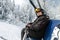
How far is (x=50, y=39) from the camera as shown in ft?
11.2

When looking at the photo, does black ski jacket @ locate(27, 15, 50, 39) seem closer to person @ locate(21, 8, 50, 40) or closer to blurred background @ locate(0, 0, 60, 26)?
person @ locate(21, 8, 50, 40)

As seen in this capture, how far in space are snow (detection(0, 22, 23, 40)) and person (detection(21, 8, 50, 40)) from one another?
1.49 m

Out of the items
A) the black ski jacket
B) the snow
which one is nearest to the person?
the black ski jacket

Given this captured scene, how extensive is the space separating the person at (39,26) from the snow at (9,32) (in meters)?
1.49

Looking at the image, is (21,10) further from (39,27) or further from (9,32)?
(39,27)

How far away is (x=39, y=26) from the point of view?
3.51 metres

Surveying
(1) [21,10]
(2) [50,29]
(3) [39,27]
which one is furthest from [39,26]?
(1) [21,10]

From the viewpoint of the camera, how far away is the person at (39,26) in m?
3.52

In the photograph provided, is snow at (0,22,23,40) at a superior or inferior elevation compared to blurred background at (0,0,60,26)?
inferior

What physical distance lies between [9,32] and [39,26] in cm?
216

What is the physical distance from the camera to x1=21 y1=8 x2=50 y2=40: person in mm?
3523

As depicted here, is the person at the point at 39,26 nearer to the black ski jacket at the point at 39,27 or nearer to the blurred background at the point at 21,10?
the black ski jacket at the point at 39,27

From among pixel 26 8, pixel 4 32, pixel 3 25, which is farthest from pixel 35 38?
pixel 26 8

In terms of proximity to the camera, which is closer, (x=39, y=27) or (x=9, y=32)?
(x=39, y=27)
